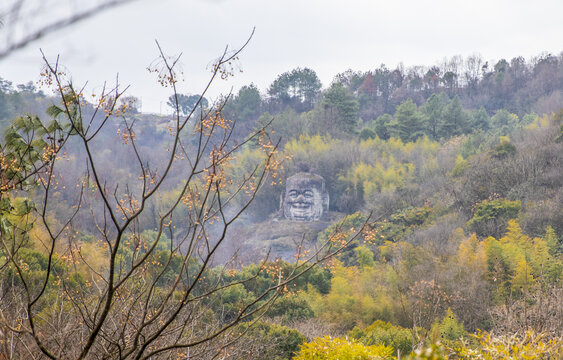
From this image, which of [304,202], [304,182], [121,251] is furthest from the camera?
[304,182]

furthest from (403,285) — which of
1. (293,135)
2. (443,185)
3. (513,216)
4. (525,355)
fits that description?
(293,135)

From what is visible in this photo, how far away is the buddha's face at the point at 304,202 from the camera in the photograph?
32.4 metres

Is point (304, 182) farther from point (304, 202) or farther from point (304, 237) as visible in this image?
point (304, 237)

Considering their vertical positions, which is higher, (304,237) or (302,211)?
(304,237)

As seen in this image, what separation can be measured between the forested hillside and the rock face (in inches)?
58.1

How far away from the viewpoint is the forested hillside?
2719mm

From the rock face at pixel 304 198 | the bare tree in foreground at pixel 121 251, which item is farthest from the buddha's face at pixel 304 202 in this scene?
the bare tree in foreground at pixel 121 251

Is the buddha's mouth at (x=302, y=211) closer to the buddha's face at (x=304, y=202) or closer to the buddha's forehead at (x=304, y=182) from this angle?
the buddha's face at (x=304, y=202)

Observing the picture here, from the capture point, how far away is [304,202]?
106 ft

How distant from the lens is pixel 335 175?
112 feet

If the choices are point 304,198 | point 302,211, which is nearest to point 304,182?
point 304,198

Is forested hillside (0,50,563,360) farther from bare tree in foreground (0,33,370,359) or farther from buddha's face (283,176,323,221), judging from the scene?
buddha's face (283,176,323,221)

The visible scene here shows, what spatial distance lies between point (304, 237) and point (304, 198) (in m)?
27.8

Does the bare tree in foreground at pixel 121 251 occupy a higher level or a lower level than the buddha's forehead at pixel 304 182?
higher
